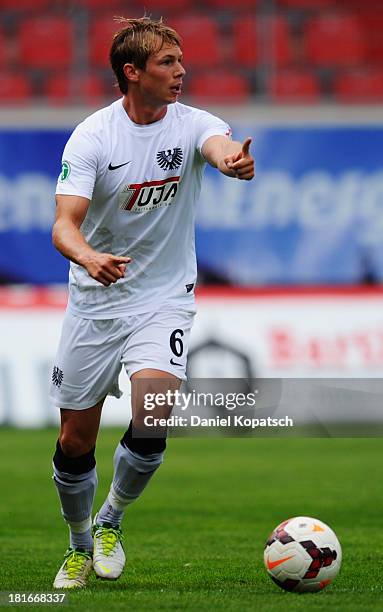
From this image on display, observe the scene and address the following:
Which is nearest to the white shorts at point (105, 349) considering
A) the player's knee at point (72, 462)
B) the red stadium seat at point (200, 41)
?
the player's knee at point (72, 462)

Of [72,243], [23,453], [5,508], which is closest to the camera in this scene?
[72,243]

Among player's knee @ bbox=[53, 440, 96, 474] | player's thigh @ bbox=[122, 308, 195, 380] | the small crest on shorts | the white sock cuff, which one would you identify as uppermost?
player's thigh @ bbox=[122, 308, 195, 380]

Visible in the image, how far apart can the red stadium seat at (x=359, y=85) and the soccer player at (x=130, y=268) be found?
10279mm

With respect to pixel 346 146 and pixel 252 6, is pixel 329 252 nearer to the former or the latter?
pixel 346 146

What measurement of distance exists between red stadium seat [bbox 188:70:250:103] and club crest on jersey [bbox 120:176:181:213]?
10055 mm

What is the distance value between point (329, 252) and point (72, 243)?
418 inches

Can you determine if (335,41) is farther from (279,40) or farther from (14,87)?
(14,87)

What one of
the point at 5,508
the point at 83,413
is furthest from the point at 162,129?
the point at 5,508

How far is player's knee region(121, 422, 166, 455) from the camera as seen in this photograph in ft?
18.4

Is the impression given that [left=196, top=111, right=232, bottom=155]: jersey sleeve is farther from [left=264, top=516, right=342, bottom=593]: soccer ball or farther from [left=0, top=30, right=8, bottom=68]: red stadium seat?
[left=0, top=30, right=8, bottom=68]: red stadium seat

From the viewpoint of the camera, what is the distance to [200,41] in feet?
52.5

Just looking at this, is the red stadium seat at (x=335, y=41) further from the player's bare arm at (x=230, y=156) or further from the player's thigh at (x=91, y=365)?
the player's thigh at (x=91, y=365)

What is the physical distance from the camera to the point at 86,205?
17.6 feet

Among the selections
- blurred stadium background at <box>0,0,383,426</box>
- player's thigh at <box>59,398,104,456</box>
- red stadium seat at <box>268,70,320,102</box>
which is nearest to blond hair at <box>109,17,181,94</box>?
player's thigh at <box>59,398,104,456</box>
